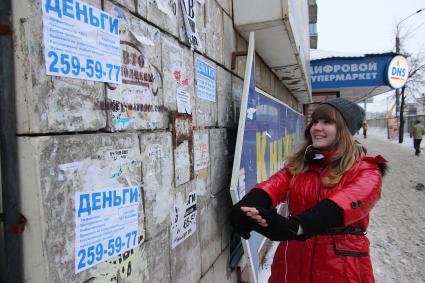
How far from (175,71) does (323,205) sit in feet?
3.19

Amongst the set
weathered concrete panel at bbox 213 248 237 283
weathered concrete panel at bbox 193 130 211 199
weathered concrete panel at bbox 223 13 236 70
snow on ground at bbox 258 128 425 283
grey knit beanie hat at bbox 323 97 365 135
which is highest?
weathered concrete panel at bbox 223 13 236 70

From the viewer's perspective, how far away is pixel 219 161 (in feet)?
7.43

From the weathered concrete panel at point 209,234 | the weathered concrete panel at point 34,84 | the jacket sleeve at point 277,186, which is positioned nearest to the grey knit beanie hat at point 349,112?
the jacket sleeve at point 277,186

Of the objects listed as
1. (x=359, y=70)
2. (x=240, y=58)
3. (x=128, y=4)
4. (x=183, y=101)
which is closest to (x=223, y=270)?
(x=183, y=101)

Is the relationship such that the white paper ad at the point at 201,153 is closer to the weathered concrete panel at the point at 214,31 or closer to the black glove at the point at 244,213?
the black glove at the point at 244,213

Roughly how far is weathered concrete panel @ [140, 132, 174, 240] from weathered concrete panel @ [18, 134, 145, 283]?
0.22 m

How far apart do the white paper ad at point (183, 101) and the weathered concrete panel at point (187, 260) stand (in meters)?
0.40

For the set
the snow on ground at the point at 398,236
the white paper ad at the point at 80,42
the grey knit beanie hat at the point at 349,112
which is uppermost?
the white paper ad at the point at 80,42

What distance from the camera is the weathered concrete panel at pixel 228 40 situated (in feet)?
7.88

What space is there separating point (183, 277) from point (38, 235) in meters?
0.96

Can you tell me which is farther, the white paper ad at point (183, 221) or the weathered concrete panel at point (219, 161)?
the weathered concrete panel at point (219, 161)

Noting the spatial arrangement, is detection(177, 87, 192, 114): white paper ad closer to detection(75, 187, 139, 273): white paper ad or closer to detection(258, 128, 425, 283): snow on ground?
detection(75, 187, 139, 273): white paper ad

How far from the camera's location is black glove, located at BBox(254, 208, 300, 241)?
1.49 meters

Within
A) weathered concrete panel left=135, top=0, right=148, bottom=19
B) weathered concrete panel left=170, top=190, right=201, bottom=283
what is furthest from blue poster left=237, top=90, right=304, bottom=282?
weathered concrete panel left=135, top=0, right=148, bottom=19
